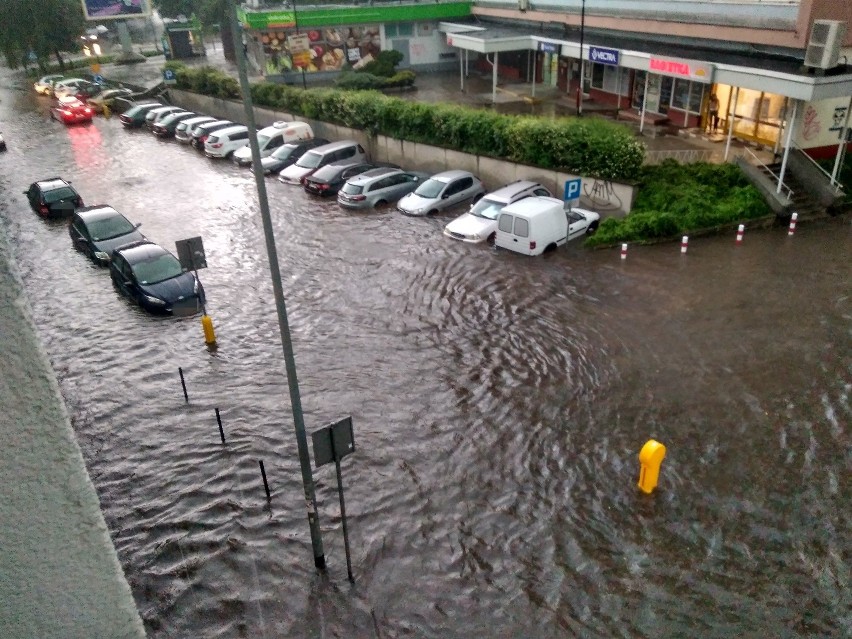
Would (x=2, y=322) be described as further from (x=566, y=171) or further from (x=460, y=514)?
(x=566, y=171)

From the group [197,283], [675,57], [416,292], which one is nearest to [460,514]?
[416,292]

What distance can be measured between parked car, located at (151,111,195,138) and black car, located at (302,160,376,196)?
1383 centimetres

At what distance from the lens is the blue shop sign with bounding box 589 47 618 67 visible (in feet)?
85.9

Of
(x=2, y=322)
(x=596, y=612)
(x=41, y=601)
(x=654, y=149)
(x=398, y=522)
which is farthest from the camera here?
(x=654, y=149)

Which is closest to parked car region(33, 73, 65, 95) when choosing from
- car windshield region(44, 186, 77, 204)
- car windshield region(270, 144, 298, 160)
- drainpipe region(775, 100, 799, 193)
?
car windshield region(270, 144, 298, 160)

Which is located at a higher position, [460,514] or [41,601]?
[41,601]

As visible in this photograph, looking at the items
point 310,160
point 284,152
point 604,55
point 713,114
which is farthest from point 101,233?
point 713,114

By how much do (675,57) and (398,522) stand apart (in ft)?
67.8

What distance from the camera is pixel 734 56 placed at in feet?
75.6

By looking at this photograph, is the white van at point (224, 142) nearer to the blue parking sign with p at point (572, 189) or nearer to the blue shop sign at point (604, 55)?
the blue shop sign at point (604, 55)

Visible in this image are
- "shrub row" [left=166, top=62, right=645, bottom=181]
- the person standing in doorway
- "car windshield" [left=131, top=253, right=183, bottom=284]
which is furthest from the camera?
the person standing in doorway

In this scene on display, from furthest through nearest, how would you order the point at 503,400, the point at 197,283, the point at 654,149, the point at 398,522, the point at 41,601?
the point at 654,149, the point at 197,283, the point at 503,400, the point at 398,522, the point at 41,601

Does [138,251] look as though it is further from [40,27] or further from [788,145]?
[40,27]

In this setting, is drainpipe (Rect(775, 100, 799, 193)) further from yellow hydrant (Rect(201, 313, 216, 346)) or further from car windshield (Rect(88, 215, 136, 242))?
car windshield (Rect(88, 215, 136, 242))
